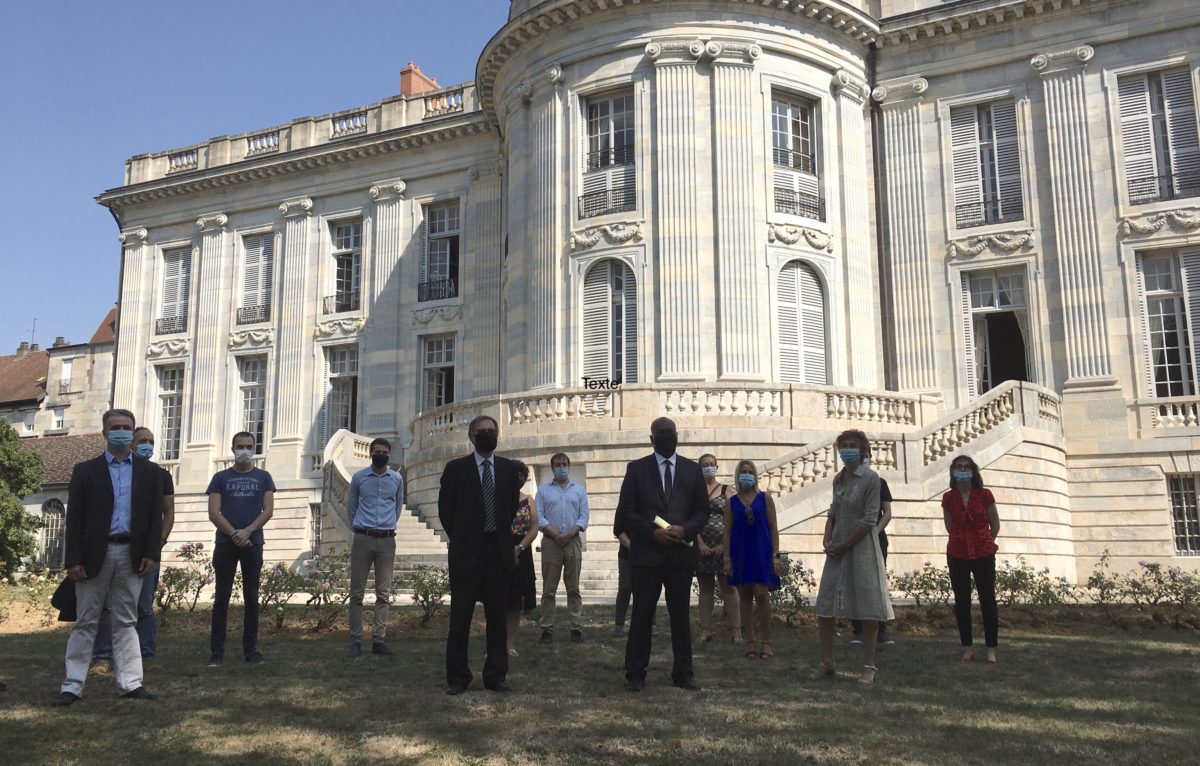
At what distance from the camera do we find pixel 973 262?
24109 millimetres

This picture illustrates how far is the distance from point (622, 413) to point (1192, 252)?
→ 12.9 meters

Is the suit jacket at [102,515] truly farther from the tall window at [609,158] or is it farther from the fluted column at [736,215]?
the tall window at [609,158]

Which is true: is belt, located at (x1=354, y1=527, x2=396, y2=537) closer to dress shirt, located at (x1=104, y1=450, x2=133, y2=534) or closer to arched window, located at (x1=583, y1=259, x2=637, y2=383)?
dress shirt, located at (x1=104, y1=450, x2=133, y2=534)

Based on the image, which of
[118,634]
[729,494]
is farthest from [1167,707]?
[118,634]

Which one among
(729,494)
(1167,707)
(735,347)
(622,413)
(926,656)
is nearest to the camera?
(1167,707)

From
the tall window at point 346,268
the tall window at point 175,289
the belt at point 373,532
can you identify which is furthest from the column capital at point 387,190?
the belt at point 373,532

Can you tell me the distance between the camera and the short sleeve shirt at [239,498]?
9352 millimetres

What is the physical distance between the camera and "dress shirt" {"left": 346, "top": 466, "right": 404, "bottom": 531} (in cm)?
998

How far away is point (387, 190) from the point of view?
31406mm

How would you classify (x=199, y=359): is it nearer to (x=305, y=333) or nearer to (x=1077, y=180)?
(x=305, y=333)

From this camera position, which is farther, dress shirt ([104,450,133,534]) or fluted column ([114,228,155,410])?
fluted column ([114,228,155,410])

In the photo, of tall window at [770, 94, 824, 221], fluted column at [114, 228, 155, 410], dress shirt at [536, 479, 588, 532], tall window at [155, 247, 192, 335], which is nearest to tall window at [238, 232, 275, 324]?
tall window at [155, 247, 192, 335]

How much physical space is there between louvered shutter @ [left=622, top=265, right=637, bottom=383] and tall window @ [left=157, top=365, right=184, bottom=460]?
18.0 metres

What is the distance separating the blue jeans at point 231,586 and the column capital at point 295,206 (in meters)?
24.6
